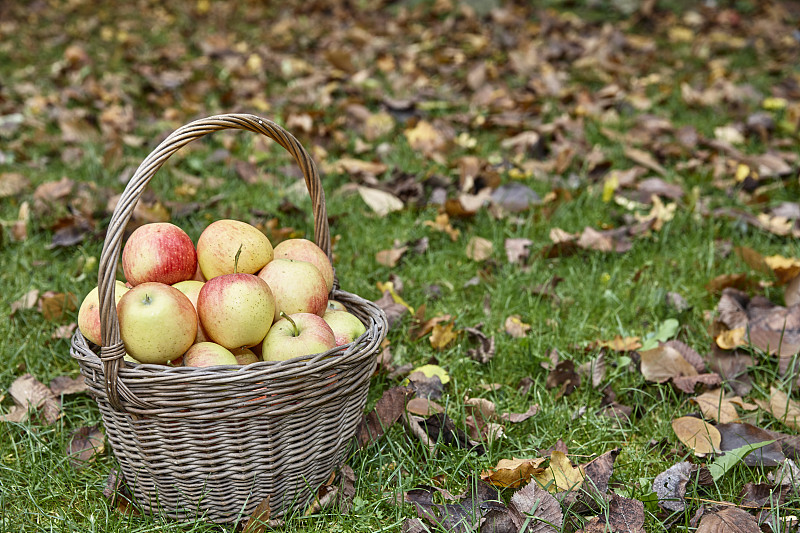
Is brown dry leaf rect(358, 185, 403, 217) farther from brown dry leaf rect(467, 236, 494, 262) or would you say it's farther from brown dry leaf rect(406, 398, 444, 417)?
brown dry leaf rect(406, 398, 444, 417)

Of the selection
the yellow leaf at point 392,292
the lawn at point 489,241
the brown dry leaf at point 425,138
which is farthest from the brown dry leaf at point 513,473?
the brown dry leaf at point 425,138

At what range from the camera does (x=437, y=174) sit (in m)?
3.34

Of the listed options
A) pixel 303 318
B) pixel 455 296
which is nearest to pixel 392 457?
pixel 303 318

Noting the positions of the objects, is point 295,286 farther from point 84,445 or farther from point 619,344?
point 619,344

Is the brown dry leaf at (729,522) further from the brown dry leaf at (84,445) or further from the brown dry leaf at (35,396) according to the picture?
the brown dry leaf at (35,396)

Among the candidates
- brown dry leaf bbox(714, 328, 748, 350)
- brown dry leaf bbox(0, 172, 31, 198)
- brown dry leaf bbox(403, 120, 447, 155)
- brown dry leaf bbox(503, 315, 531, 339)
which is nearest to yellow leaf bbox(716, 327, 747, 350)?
brown dry leaf bbox(714, 328, 748, 350)

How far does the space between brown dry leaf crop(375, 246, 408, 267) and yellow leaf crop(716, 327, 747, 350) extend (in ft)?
3.93

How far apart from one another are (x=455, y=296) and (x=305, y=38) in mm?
4271

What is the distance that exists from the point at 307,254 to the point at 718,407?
4.01 feet

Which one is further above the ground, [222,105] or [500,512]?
[500,512]

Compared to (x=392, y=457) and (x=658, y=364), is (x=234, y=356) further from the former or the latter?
(x=658, y=364)

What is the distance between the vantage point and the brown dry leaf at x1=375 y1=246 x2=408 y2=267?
2733 millimetres

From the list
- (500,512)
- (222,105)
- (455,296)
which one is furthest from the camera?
(222,105)

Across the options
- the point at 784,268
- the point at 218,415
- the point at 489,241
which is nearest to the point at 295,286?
the point at 218,415
